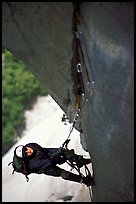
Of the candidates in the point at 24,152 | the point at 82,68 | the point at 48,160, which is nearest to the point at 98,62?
the point at 82,68

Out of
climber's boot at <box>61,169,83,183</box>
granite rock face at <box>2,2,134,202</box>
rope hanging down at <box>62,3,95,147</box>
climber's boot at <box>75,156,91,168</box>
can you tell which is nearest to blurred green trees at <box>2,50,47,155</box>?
climber's boot at <box>75,156,91,168</box>

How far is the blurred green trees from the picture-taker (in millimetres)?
19359

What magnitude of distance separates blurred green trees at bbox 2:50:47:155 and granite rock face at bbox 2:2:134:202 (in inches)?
561

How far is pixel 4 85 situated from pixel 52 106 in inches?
114

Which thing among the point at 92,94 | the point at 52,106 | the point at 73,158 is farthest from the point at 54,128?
the point at 52,106

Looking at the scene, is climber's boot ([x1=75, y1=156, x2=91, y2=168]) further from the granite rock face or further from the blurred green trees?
the blurred green trees

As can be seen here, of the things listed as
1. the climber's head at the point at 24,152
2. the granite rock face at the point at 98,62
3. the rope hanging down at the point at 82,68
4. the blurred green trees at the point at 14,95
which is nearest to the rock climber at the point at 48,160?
the climber's head at the point at 24,152

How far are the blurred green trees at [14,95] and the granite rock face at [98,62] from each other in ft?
46.7

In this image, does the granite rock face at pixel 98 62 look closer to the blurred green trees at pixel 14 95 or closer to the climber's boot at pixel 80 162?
the climber's boot at pixel 80 162

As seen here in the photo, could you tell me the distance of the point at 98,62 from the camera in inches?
170

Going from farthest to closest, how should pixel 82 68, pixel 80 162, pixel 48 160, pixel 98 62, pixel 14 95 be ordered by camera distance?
pixel 14 95, pixel 80 162, pixel 48 160, pixel 82 68, pixel 98 62

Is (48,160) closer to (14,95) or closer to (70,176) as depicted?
(70,176)

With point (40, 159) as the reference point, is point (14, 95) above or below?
above

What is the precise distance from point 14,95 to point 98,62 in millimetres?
16862
